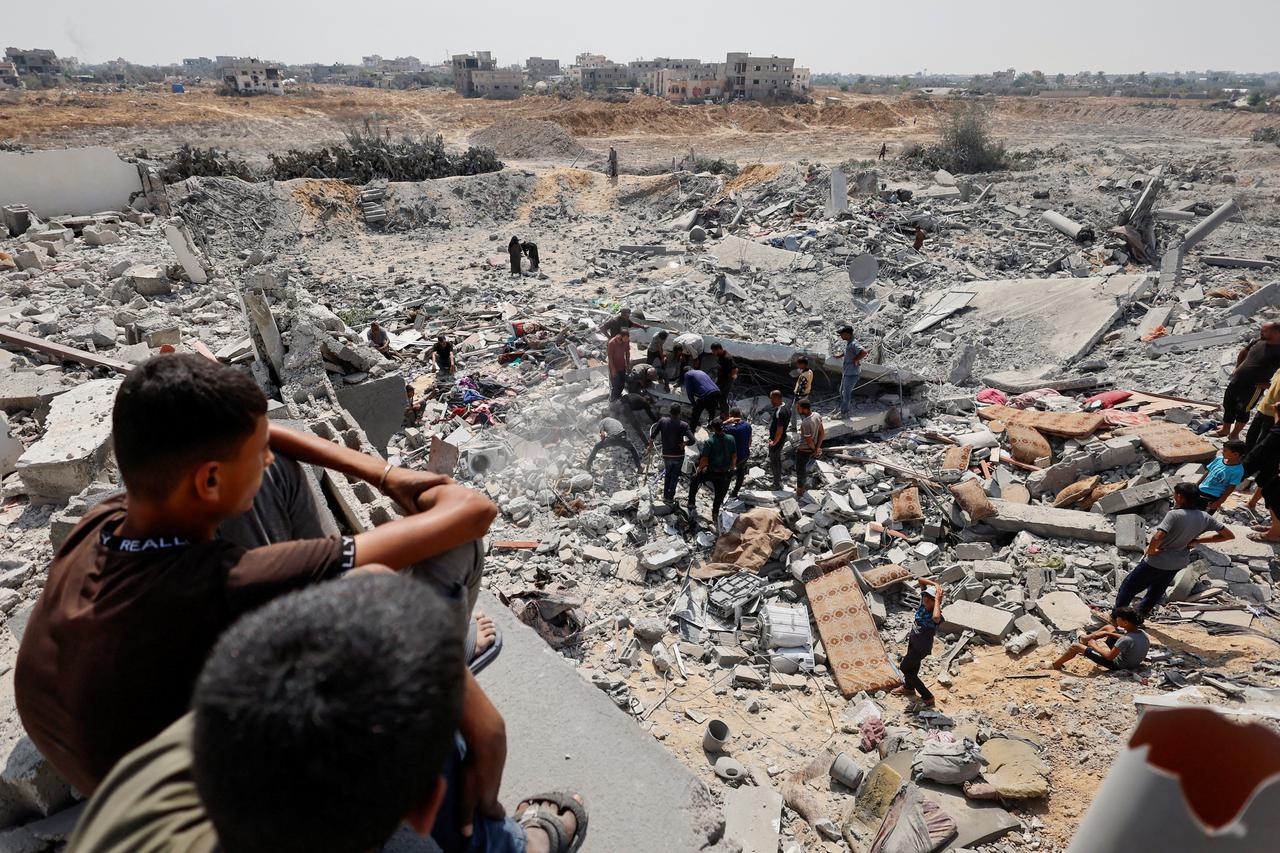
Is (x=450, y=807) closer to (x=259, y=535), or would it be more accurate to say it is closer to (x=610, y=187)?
(x=259, y=535)

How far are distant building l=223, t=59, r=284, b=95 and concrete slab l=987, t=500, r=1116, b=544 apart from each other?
2709 inches

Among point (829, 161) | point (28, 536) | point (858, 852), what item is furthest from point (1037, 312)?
point (829, 161)

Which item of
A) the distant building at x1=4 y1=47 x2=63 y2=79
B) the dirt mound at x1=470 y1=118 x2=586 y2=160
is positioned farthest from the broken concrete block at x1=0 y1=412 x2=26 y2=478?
the distant building at x1=4 y1=47 x2=63 y2=79

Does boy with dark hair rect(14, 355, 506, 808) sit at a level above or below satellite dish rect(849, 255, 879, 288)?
above

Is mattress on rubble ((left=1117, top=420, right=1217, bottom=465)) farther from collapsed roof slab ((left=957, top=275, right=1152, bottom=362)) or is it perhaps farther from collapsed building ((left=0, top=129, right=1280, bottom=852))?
collapsed roof slab ((left=957, top=275, right=1152, bottom=362))

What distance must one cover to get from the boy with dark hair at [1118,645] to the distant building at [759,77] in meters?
56.4

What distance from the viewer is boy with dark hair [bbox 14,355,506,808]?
1178 mm

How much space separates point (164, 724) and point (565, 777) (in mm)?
1721

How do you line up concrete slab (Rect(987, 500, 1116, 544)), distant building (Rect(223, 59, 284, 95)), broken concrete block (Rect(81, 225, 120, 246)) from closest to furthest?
concrete slab (Rect(987, 500, 1116, 544)) < broken concrete block (Rect(81, 225, 120, 246)) < distant building (Rect(223, 59, 284, 95))

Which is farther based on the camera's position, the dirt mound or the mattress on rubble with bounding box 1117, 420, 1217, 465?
the dirt mound

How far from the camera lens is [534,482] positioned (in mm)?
7406

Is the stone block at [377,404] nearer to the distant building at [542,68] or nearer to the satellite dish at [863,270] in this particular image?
the satellite dish at [863,270]

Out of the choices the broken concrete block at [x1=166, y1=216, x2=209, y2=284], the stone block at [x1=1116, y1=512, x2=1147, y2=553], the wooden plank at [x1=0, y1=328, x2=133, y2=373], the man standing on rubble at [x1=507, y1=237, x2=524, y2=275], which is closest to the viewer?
the stone block at [x1=1116, y1=512, x2=1147, y2=553]

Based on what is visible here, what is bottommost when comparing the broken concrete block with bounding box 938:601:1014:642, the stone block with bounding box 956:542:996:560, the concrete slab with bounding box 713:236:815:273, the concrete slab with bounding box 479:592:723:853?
the broken concrete block with bounding box 938:601:1014:642
